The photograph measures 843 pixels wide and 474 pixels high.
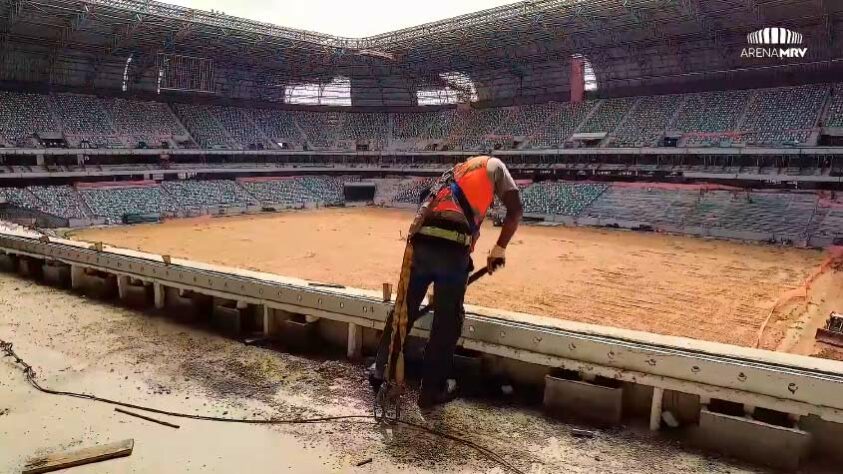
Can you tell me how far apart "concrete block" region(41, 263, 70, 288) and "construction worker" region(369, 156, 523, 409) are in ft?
22.9

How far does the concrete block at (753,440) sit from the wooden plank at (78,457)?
403cm

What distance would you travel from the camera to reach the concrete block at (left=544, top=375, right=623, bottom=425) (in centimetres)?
441

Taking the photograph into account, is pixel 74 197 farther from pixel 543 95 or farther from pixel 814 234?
pixel 814 234

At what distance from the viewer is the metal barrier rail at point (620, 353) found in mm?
3756

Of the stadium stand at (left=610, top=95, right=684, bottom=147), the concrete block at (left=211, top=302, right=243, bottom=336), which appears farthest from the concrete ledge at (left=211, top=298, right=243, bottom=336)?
the stadium stand at (left=610, top=95, right=684, bottom=147)

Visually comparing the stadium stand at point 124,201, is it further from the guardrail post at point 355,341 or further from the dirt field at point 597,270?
the guardrail post at point 355,341

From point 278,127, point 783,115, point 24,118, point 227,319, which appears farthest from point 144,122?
point 227,319

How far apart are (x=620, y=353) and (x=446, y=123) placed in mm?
58831

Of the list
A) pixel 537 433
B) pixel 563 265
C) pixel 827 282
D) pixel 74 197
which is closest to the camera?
pixel 537 433

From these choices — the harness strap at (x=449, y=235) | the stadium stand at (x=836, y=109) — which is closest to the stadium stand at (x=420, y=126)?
the stadium stand at (x=836, y=109)

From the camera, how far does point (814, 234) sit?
30.7m

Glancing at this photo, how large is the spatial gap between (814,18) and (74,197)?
53.2m

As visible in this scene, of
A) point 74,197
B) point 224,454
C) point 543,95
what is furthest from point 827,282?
point 74,197

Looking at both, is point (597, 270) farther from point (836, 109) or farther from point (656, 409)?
point (836, 109)
